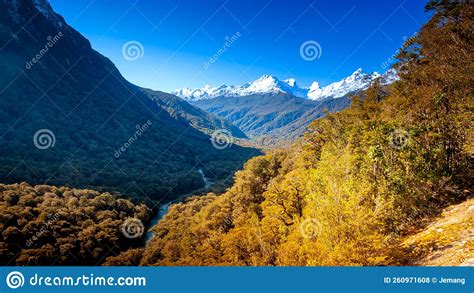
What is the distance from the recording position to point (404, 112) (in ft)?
117

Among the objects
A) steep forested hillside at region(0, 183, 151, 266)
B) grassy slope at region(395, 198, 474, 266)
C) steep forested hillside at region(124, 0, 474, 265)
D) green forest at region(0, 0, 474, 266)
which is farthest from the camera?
steep forested hillside at region(0, 183, 151, 266)

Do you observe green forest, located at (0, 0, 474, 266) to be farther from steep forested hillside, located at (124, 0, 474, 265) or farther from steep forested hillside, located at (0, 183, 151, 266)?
steep forested hillside, located at (0, 183, 151, 266)

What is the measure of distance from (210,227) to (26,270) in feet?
155

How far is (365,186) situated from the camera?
17.4 m

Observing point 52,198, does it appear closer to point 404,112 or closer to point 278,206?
point 278,206

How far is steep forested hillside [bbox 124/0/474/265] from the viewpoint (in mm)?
15992

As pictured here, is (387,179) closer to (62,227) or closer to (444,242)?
(444,242)

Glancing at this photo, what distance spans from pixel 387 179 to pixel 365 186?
23.8ft

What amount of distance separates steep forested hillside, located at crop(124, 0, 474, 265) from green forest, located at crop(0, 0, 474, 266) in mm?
97

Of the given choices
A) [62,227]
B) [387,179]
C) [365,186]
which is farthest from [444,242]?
[62,227]

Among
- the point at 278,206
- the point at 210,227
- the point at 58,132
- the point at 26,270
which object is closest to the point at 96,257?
the point at 210,227

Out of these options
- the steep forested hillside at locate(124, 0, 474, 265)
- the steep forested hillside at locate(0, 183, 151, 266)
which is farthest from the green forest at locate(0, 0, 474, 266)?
the steep forested hillside at locate(0, 183, 151, 266)

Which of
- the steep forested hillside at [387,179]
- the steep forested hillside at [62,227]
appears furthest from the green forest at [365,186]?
the steep forested hillside at [62,227]

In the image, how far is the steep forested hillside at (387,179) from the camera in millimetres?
15992
